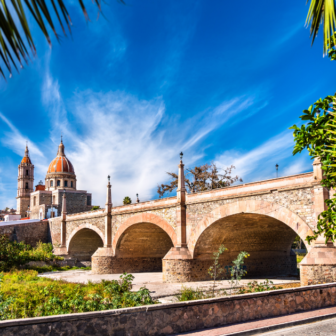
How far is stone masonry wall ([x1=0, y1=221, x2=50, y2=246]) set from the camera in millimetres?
34594

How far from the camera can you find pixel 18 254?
94.9 ft

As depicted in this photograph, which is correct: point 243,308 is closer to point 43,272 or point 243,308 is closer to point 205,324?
point 205,324

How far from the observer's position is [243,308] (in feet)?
25.2

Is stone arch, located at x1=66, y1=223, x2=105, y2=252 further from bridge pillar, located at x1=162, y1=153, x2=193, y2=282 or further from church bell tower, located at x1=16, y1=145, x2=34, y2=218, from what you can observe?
church bell tower, located at x1=16, y1=145, x2=34, y2=218

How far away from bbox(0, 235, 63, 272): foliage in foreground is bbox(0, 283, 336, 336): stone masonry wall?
73.5 ft

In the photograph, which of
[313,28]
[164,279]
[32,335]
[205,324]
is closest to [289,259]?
[164,279]

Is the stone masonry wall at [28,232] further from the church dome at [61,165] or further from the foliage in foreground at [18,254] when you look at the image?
the church dome at [61,165]

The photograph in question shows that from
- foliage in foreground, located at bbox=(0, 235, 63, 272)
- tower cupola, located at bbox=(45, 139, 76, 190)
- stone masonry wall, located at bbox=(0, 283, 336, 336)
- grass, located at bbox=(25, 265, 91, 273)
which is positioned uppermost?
tower cupola, located at bbox=(45, 139, 76, 190)

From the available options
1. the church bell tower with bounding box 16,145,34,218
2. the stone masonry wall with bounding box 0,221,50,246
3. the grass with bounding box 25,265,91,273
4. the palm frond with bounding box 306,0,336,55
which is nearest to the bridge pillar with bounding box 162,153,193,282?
the grass with bounding box 25,265,91,273

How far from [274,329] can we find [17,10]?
7.46 m

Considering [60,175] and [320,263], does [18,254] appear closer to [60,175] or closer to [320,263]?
[320,263]

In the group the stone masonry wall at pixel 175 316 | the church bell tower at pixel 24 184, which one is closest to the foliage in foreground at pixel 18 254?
the stone masonry wall at pixel 175 316

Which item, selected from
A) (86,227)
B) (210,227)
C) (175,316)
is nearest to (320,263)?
(210,227)

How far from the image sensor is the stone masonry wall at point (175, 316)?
5597 millimetres
